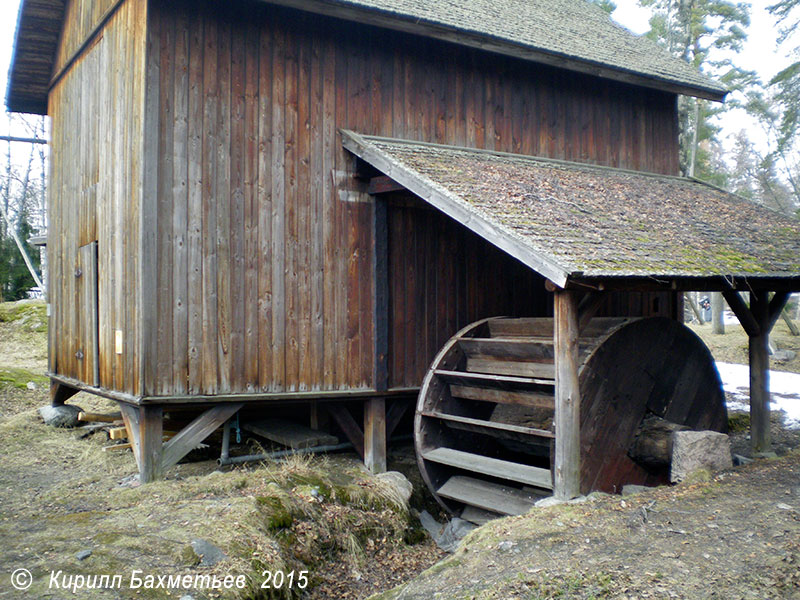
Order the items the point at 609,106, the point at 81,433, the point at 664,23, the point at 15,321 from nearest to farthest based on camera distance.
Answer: the point at 81,433, the point at 609,106, the point at 15,321, the point at 664,23

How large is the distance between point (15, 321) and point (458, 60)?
45.0ft

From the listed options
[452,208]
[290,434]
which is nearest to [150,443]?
[290,434]

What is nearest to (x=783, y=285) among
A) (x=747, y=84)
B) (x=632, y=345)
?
(x=632, y=345)

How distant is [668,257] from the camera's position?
20.9 feet

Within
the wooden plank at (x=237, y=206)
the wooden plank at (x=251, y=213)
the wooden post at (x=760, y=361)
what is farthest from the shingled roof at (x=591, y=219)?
the wooden plank at (x=237, y=206)

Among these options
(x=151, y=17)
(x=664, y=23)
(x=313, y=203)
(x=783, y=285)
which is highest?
(x=664, y=23)

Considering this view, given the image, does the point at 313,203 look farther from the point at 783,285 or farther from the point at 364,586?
the point at 783,285

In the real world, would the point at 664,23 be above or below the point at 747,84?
above

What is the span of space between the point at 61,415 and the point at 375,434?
4857mm

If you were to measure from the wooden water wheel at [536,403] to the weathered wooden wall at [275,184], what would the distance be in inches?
33.3

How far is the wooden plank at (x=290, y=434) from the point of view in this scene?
8.37 m

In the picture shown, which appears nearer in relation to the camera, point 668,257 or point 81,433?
point 668,257

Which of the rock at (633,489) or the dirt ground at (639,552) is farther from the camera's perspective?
the rock at (633,489)

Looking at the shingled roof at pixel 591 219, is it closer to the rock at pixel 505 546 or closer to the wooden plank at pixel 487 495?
the rock at pixel 505 546
